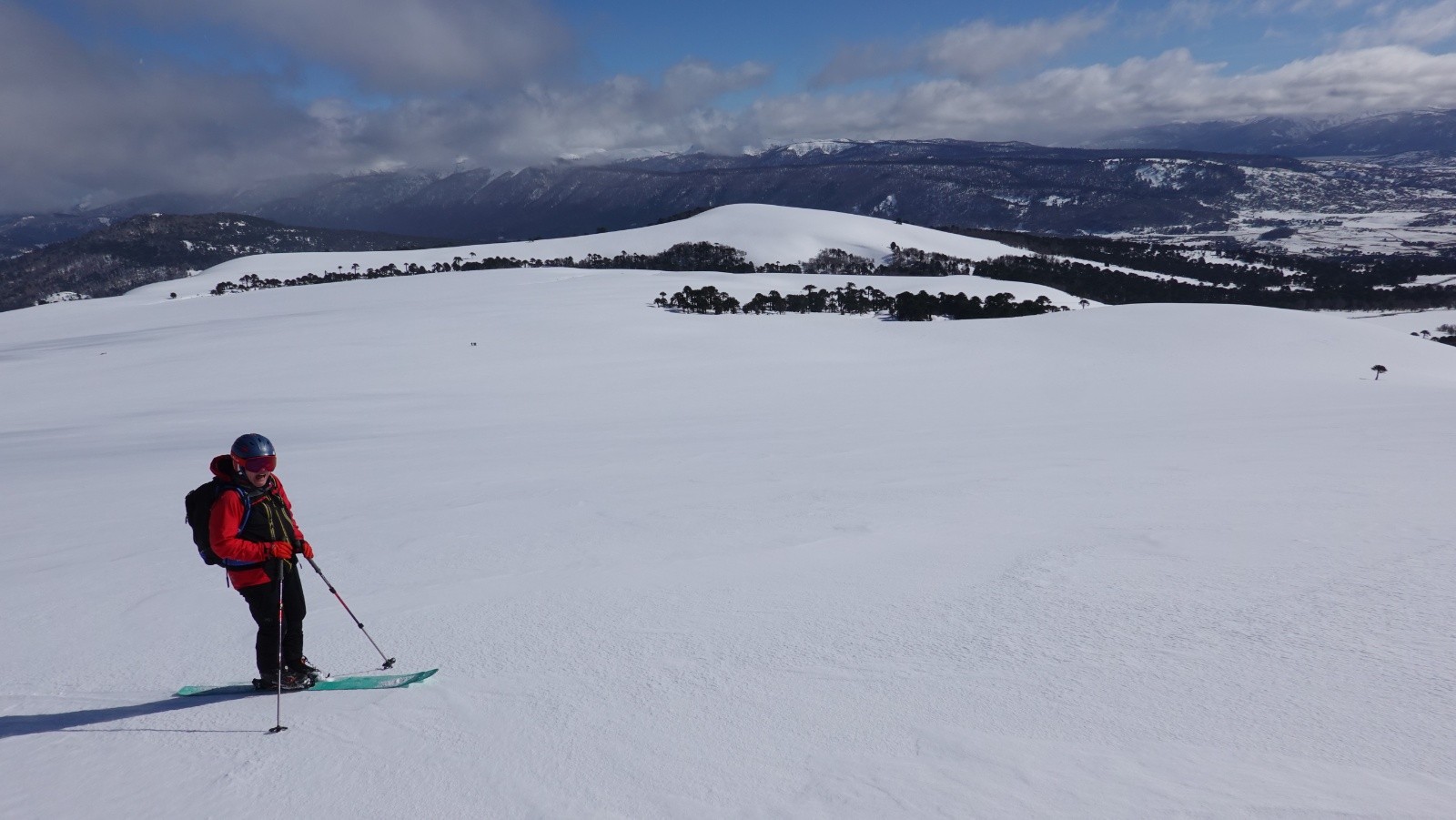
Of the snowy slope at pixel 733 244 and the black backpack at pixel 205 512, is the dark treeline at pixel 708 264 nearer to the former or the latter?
the snowy slope at pixel 733 244

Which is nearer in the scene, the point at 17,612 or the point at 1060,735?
the point at 1060,735

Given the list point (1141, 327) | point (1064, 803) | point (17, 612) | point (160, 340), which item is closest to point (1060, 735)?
point (1064, 803)

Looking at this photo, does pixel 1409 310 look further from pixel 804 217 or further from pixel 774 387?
pixel 774 387

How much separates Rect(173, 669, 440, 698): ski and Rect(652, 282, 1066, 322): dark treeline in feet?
152

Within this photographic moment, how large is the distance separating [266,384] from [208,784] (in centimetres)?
2755

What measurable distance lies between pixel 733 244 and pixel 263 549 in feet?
413

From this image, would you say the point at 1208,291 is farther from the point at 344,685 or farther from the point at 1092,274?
the point at 344,685

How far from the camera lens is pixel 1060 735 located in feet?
15.1

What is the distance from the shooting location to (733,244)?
127688 millimetres

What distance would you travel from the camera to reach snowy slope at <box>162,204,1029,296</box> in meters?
118

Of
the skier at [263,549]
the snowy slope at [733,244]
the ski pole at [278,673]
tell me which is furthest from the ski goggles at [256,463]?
the snowy slope at [733,244]

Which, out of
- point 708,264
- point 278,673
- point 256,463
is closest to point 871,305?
point 256,463

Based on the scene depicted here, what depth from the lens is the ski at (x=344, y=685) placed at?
18.8 ft

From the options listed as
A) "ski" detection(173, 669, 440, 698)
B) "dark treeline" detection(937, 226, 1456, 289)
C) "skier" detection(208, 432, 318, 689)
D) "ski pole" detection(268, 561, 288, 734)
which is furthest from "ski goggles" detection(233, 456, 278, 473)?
"dark treeline" detection(937, 226, 1456, 289)
